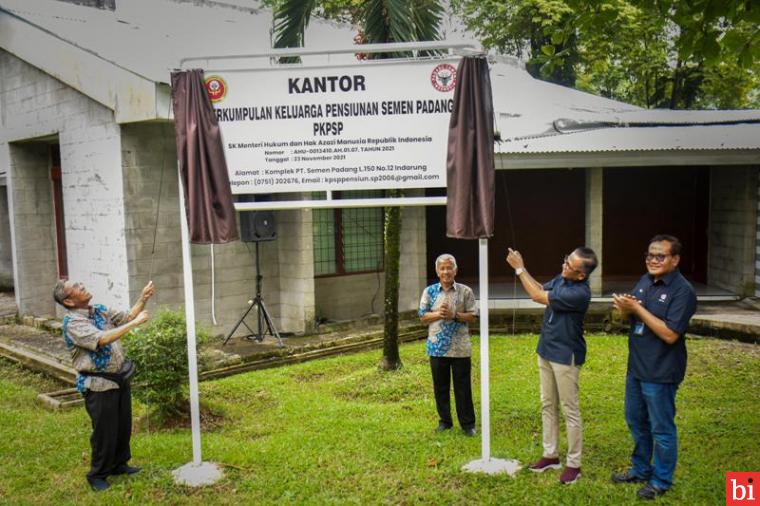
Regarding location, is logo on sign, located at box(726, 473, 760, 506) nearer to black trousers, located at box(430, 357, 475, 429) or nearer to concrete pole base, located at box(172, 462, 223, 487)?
black trousers, located at box(430, 357, 475, 429)

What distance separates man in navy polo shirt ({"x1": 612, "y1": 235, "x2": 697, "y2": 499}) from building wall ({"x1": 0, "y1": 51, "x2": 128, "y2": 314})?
7329mm

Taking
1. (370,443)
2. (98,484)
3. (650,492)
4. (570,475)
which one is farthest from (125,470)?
(650,492)

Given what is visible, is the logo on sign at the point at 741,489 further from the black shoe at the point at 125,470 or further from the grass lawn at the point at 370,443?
the black shoe at the point at 125,470

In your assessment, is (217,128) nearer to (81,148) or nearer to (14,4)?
(81,148)

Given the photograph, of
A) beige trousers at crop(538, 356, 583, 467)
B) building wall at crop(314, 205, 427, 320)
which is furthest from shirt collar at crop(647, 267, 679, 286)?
building wall at crop(314, 205, 427, 320)

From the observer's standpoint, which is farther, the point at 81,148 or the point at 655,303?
the point at 81,148

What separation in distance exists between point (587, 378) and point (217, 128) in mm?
5941

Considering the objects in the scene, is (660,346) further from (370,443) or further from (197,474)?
(197,474)

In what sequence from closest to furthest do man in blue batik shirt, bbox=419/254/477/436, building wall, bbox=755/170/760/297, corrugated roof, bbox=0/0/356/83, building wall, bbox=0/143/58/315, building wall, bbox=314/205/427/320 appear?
1. man in blue batik shirt, bbox=419/254/477/436
2. corrugated roof, bbox=0/0/356/83
3. building wall, bbox=0/143/58/315
4. building wall, bbox=314/205/427/320
5. building wall, bbox=755/170/760/297

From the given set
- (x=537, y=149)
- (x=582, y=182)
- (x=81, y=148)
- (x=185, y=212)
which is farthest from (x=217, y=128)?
(x=582, y=182)

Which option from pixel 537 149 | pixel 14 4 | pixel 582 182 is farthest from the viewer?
pixel 582 182

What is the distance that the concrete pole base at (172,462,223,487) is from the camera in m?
5.53

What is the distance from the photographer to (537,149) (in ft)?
40.8

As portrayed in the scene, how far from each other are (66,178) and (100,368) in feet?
21.6
